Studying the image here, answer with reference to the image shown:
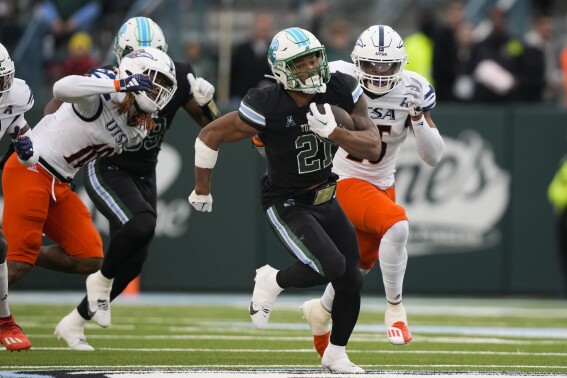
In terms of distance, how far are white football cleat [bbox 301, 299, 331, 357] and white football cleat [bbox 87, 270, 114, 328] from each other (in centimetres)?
131

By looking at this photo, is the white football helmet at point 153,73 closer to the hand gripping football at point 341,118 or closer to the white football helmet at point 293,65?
the white football helmet at point 293,65

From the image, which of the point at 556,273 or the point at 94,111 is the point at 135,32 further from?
the point at 556,273

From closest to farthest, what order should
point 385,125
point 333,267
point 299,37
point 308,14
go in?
point 333,267 → point 299,37 → point 385,125 → point 308,14

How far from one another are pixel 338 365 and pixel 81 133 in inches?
83.9

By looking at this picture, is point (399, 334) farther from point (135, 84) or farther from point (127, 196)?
point (135, 84)

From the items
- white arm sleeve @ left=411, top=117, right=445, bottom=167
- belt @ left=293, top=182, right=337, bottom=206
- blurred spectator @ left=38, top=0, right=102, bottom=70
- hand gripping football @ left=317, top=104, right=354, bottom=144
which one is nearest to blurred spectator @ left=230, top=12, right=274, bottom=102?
blurred spectator @ left=38, top=0, right=102, bottom=70

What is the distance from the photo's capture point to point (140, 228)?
754 cm

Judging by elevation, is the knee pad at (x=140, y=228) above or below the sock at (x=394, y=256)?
above

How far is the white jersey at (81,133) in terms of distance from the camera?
7.39 metres

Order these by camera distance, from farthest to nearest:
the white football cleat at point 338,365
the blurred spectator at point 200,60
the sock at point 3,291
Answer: the blurred spectator at point 200,60, the sock at point 3,291, the white football cleat at point 338,365

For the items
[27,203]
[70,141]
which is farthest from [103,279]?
[70,141]

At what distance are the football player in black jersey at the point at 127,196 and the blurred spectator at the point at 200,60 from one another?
472cm

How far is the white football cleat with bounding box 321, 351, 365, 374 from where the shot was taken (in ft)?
22.0

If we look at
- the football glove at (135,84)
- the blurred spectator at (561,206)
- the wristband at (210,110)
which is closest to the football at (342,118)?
the football glove at (135,84)
